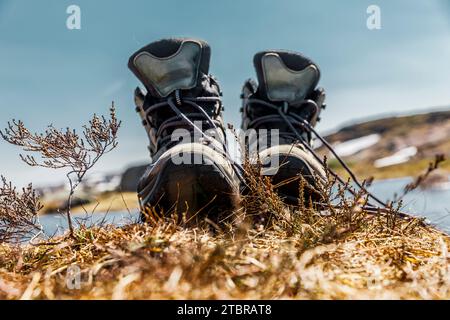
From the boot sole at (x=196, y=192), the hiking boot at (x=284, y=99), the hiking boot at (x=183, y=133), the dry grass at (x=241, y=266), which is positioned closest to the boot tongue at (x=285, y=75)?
the hiking boot at (x=284, y=99)

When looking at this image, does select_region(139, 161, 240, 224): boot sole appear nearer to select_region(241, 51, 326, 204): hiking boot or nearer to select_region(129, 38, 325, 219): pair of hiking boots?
select_region(129, 38, 325, 219): pair of hiking boots

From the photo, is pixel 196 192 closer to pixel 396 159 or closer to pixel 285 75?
pixel 285 75

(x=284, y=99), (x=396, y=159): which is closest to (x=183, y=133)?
(x=284, y=99)

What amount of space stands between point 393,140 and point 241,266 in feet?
153

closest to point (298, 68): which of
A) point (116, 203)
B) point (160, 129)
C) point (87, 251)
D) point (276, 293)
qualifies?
point (160, 129)

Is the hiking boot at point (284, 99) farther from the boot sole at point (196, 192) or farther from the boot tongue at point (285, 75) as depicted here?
the boot sole at point (196, 192)

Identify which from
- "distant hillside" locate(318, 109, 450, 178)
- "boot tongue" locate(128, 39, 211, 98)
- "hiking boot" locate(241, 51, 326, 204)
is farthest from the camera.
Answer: "distant hillside" locate(318, 109, 450, 178)

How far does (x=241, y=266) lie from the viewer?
751mm

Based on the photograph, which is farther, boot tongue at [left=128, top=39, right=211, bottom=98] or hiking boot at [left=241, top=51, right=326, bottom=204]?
hiking boot at [left=241, top=51, right=326, bottom=204]

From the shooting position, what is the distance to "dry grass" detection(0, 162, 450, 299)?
0.68 m

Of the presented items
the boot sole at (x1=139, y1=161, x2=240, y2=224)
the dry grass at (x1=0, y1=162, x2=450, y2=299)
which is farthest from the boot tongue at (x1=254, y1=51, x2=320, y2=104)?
the dry grass at (x1=0, y1=162, x2=450, y2=299)

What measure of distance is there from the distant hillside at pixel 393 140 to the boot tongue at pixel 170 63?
34.8m
